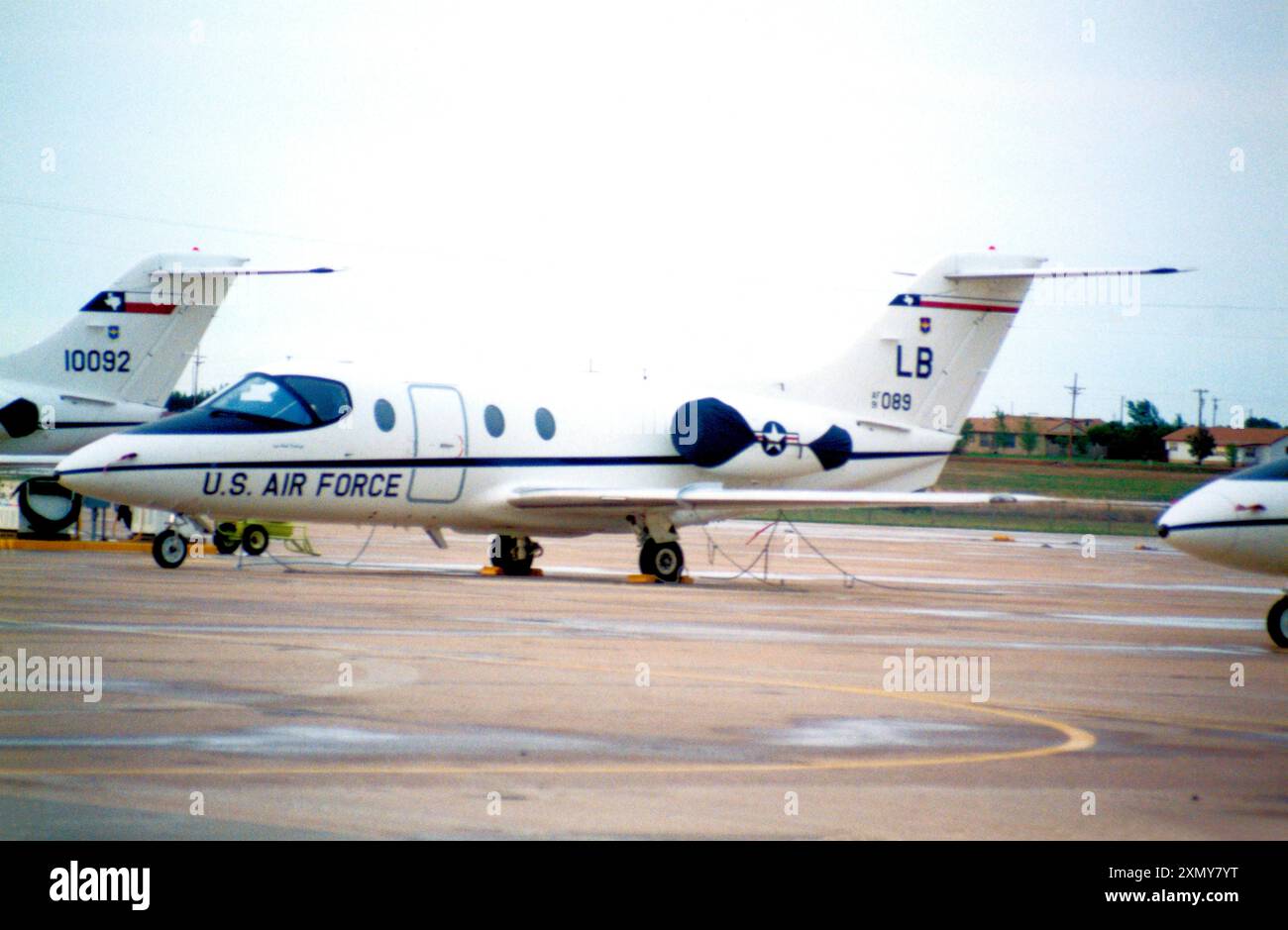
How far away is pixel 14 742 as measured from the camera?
30.6 ft

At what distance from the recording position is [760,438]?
27703 millimetres

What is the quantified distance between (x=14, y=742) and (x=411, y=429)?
15.1 metres

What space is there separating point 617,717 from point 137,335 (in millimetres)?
26167

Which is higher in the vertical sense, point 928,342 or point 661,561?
point 928,342

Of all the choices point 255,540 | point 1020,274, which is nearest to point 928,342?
point 1020,274

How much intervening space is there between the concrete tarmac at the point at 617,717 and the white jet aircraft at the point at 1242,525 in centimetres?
93

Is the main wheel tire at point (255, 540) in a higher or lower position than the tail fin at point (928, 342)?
lower


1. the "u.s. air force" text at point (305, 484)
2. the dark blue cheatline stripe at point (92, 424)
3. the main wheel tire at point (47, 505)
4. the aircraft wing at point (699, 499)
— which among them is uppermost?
the dark blue cheatline stripe at point (92, 424)

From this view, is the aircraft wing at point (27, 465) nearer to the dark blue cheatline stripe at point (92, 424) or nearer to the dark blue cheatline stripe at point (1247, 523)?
the dark blue cheatline stripe at point (92, 424)

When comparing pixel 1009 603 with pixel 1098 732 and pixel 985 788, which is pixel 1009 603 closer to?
pixel 1098 732

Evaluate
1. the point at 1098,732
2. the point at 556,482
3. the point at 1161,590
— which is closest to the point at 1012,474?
the point at 1161,590

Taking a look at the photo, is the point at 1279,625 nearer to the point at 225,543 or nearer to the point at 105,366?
the point at 225,543

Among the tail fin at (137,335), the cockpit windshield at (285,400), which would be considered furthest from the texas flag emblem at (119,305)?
the cockpit windshield at (285,400)

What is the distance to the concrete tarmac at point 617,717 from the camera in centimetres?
799
